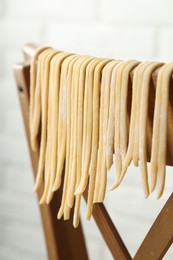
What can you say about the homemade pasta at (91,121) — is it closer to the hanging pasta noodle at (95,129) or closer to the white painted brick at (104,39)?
the hanging pasta noodle at (95,129)

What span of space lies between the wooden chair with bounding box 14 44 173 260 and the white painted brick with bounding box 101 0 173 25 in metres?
0.52

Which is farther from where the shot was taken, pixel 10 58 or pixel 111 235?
pixel 10 58

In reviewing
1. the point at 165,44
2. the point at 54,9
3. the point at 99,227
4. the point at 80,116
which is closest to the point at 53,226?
the point at 99,227

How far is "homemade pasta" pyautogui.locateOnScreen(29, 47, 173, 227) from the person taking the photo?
0.59m

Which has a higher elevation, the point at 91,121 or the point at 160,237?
the point at 91,121

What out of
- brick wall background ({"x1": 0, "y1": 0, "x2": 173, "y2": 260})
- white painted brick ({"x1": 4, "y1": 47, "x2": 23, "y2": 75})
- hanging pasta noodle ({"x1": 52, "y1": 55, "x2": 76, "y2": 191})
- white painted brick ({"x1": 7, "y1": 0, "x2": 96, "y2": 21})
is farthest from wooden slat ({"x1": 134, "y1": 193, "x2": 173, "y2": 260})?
white painted brick ({"x1": 4, "y1": 47, "x2": 23, "y2": 75})

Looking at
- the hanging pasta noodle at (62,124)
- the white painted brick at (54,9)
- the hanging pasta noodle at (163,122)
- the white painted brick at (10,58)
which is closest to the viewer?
the hanging pasta noodle at (163,122)

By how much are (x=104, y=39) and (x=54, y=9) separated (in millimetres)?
158

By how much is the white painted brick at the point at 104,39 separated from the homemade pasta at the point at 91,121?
1.82ft

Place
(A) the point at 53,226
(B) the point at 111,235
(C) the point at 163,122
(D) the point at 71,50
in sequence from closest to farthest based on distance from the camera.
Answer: (C) the point at 163,122
(B) the point at 111,235
(A) the point at 53,226
(D) the point at 71,50

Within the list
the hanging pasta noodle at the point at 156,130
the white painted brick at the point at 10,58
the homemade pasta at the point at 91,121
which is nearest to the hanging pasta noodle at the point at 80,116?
the homemade pasta at the point at 91,121

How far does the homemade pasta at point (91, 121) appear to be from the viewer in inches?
23.1

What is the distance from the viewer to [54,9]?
4.64 ft

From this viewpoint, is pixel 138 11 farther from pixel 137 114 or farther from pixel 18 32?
pixel 137 114
